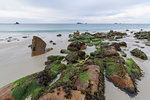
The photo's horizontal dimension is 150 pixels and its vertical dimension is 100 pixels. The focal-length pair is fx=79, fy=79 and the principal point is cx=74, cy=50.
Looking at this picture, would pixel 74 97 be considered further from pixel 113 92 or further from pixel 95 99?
pixel 113 92

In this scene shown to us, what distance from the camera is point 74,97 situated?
13.1 ft

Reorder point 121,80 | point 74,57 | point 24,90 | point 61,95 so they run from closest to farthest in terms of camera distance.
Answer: point 61,95
point 24,90
point 121,80
point 74,57

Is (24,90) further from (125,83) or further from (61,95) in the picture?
(125,83)

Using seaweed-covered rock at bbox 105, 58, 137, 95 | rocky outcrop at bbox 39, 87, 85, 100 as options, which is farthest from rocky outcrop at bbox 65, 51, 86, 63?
rocky outcrop at bbox 39, 87, 85, 100

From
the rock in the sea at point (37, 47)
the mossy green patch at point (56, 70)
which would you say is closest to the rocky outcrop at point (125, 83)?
the mossy green patch at point (56, 70)

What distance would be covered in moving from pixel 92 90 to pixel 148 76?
662 cm

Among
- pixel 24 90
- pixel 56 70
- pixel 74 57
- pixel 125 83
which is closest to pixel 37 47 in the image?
pixel 74 57

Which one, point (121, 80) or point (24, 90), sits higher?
point (121, 80)

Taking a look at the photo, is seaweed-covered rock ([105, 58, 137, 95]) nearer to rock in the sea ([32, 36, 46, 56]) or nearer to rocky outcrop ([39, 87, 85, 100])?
rocky outcrop ([39, 87, 85, 100])

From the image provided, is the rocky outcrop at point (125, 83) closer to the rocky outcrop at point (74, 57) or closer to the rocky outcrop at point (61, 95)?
the rocky outcrop at point (61, 95)

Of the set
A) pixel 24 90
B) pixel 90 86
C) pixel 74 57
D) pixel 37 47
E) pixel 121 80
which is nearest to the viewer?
pixel 90 86

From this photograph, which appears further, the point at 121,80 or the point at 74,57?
the point at 74,57

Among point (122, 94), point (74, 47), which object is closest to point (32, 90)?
point (122, 94)

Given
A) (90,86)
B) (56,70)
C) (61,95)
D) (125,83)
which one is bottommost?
(56,70)
